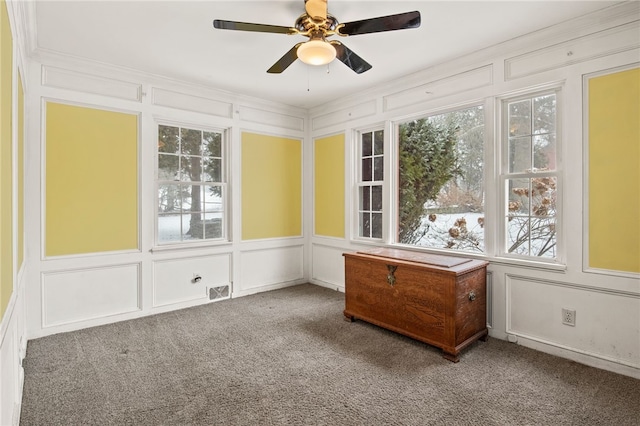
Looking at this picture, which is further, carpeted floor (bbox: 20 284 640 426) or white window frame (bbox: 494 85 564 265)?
white window frame (bbox: 494 85 564 265)

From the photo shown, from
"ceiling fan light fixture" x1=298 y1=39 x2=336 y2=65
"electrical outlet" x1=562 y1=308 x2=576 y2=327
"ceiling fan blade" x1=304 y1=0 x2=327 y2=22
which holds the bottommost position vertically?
"electrical outlet" x1=562 y1=308 x2=576 y2=327

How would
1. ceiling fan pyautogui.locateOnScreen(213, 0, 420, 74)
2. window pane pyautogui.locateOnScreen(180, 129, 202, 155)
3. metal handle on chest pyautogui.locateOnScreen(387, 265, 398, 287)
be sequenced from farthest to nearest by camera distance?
1. window pane pyautogui.locateOnScreen(180, 129, 202, 155)
2. metal handle on chest pyautogui.locateOnScreen(387, 265, 398, 287)
3. ceiling fan pyautogui.locateOnScreen(213, 0, 420, 74)

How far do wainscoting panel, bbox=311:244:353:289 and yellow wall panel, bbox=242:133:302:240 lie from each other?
0.48 m

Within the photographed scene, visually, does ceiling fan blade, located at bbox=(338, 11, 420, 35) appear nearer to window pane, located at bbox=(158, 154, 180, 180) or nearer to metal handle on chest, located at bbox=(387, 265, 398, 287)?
metal handle on chest, located at bbox=(387, 265, 398, 287)

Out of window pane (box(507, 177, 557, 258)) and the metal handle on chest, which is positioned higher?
window pane (box(507, 177, 557, 258))

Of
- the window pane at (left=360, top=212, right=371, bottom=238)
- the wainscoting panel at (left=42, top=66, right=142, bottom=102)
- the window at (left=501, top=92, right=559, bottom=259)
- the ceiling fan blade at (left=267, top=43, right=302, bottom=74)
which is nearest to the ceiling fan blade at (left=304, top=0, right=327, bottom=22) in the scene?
the ceiling fan blade at (left=267, top=43, right=302, bottom=74)

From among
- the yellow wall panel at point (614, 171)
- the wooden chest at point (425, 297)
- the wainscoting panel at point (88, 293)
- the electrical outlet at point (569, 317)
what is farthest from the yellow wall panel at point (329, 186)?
the yellow wall panel at point (614, 171)

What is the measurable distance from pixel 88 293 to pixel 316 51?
3375 mm

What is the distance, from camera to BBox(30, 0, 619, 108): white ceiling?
2.60 metres

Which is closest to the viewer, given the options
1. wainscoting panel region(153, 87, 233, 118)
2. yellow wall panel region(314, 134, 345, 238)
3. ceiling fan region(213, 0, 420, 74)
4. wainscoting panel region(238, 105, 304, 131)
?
ceiling fan region(213, 0, 420, 74)

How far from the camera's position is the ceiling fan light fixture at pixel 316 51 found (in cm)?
240

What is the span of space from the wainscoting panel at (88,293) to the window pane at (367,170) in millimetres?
3066

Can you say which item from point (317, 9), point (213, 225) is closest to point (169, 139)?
point (213, 225)

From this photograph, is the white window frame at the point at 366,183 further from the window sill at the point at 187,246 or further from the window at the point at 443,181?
the window sill at the point at 187,246
